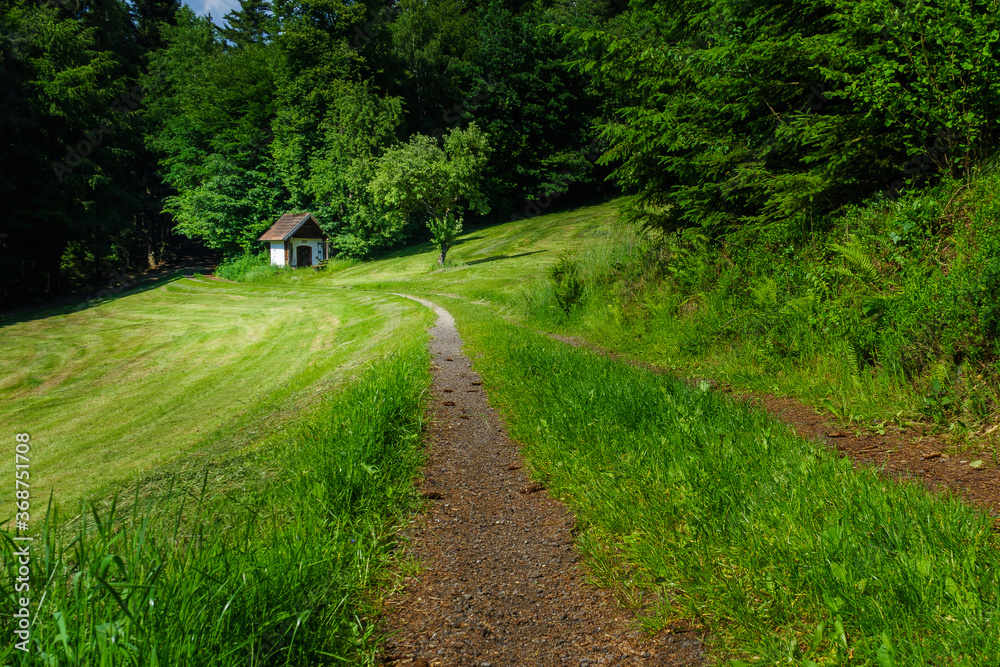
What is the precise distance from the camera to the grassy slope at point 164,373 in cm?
962

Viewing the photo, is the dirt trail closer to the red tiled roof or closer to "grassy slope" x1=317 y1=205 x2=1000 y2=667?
"grassy slope" x1=317 y1=205 x2=1000 y2=667

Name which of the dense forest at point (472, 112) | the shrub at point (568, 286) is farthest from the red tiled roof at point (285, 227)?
the shrub at point (568, 286)

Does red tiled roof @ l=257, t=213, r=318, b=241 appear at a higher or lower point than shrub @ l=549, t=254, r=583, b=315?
higher

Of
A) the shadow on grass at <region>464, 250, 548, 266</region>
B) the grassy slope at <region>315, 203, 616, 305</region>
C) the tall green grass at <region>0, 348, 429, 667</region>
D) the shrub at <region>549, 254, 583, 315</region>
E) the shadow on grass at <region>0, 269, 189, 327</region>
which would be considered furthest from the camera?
the shadow on grass at <region>464, 250, 548, 266</region>

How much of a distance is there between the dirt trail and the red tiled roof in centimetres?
4380

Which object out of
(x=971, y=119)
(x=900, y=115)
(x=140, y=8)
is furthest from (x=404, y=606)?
(x=140, y=8)

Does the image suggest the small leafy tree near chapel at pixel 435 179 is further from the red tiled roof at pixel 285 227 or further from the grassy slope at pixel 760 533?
the grassy slope at pixel 760 533

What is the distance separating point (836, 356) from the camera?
18.1ft

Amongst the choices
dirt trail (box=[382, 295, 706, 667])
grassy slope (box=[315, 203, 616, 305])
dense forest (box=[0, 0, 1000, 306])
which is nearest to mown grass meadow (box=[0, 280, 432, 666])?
dirt trail (box=[382, 295, 706, 667])

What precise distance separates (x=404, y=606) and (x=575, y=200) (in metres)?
56.5

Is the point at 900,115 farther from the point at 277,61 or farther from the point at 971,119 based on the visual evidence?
the point at 277,61

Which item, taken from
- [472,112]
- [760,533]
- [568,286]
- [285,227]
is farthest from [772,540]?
[472,112]

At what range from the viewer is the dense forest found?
6.02 m

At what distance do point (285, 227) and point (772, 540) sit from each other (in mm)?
47088
